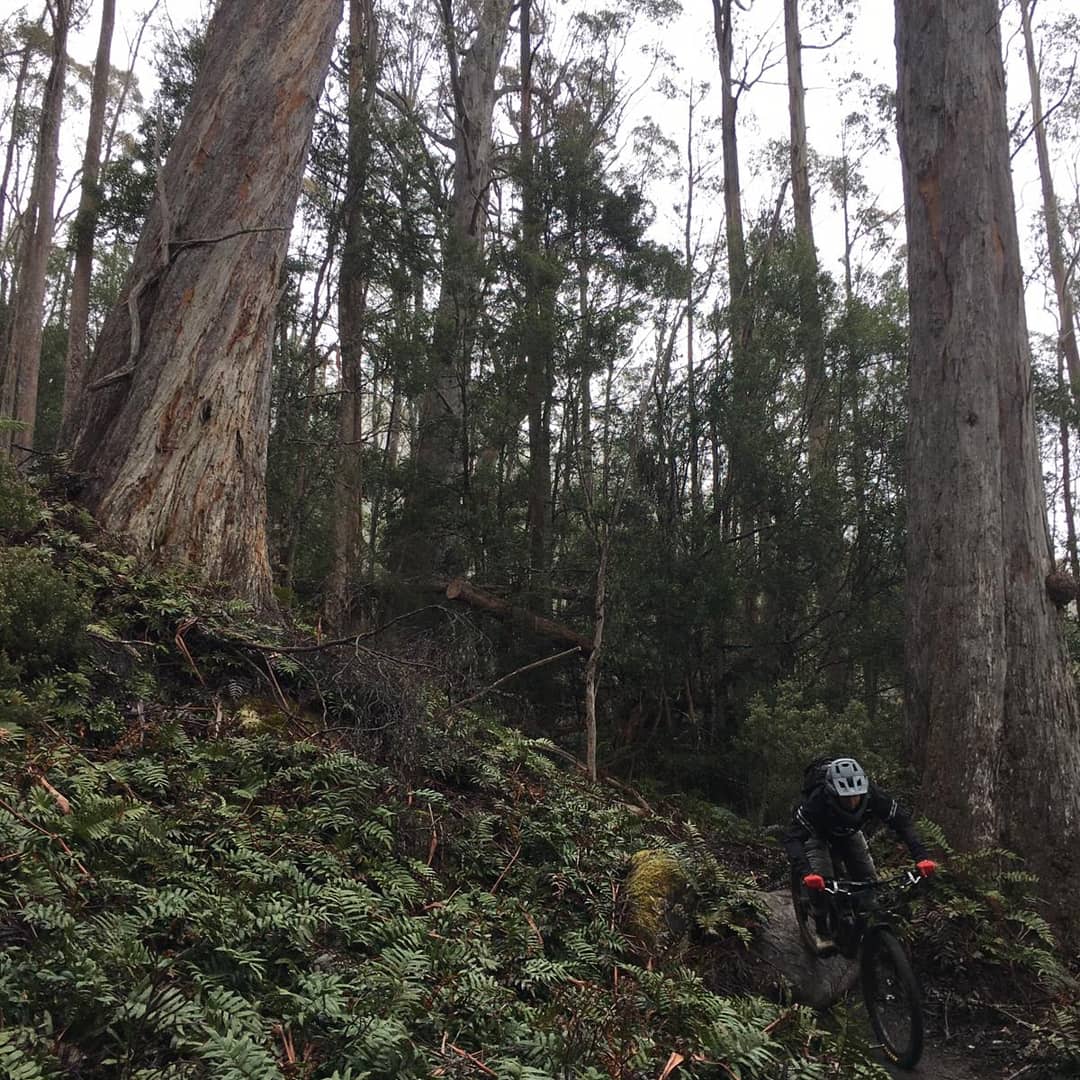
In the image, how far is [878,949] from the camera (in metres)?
5.16

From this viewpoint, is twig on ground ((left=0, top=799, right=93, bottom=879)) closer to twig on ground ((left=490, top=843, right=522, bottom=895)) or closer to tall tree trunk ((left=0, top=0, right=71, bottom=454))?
twig on ground ((left=490, top=843, right=522, bottom=895))

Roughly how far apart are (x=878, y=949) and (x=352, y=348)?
1222cm

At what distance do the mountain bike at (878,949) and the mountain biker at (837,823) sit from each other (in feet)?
0.36

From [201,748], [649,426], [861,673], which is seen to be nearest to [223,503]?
[201,748]

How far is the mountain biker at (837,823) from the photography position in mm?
5656

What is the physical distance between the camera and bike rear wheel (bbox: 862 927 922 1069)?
15.9 feet

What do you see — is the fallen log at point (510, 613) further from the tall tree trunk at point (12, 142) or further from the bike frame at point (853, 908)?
the tall tree trunk at point (12, 142)

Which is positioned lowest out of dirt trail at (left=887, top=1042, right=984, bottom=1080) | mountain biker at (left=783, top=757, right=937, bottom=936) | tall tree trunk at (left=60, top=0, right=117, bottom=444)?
dirt trail at (left=887, top=1042, right=984, bottom=1080)

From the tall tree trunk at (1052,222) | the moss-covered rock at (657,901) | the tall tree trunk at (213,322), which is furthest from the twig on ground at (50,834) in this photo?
the tall tree trunk at (1052,222)

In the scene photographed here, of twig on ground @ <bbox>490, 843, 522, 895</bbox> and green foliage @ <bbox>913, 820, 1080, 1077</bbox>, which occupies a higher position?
twig on ground @ <bbox>490, 843, 522, 895</bbox>

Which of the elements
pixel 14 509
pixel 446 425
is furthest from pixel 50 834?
pixel 446 425

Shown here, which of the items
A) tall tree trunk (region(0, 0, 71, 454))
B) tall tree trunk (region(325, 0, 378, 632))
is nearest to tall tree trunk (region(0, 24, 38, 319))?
tall tree trunk (region(0, 0, 71, 454))

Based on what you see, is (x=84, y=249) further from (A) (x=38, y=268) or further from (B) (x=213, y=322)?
(B) (x=213, y=322)

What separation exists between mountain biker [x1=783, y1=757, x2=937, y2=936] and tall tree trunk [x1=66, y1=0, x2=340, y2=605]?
5019 millimetres
